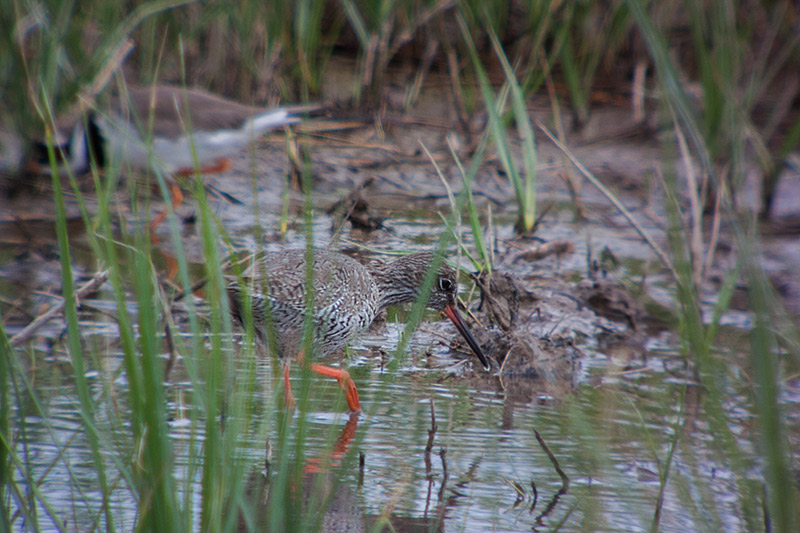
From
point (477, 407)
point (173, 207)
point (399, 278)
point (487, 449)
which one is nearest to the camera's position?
point (487, 449)

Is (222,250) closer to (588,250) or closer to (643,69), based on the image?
(588,250)

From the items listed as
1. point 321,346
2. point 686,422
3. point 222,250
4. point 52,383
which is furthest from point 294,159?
point 686,422

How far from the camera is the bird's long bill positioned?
458cm

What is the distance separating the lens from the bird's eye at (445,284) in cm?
479

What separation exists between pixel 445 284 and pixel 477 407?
0.94 meters

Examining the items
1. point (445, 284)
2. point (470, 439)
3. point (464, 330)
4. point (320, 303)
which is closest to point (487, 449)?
point (470, 439)

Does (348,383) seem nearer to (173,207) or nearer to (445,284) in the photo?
(445,284)

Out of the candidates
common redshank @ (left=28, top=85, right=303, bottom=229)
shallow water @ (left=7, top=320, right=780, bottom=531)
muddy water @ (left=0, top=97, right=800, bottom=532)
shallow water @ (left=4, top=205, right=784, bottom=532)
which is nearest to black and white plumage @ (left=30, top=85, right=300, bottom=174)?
common redshank @ (left=28, top=85, right=303, bottom=229)

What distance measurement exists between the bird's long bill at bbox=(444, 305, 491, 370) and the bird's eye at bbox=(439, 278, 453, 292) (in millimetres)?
102

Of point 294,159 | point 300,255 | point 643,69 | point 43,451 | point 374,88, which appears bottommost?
point 43,451

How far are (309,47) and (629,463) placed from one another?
5169mm

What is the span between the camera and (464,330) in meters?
4.73

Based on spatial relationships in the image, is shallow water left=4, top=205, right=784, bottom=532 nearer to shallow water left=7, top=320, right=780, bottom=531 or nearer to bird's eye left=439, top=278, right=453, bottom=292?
shallow water left=7, top=320, right=780, bottom=531

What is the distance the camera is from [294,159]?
6785 millimetres
